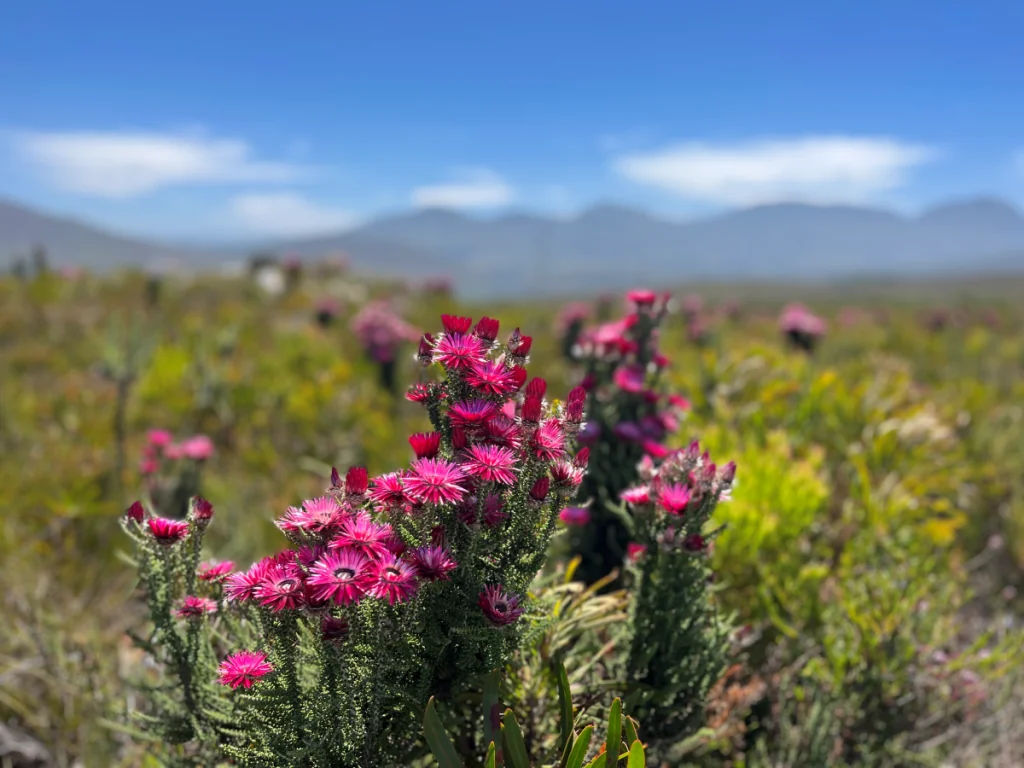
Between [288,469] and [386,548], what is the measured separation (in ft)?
15.2

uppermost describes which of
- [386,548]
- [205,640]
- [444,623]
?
[386,548]

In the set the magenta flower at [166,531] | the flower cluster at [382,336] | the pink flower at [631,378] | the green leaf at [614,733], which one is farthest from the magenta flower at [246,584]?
the flower cluster at [382,336]

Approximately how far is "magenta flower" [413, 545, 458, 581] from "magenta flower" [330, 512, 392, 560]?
2.8 inches

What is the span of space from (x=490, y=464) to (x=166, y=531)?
771 mm

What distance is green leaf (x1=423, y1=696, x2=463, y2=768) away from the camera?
4.54ft

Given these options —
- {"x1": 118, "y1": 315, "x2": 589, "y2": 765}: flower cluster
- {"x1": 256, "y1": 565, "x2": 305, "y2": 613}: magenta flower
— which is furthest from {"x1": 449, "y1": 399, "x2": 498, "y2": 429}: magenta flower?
{"x1": 256, "y1": 565, "x2": 305, "y2": 613}: magenta flower

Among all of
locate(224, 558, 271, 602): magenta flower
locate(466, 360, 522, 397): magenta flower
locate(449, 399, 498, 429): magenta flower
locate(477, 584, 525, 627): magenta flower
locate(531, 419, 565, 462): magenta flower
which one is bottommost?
locate(477, 584, 525, 627): magenta flower

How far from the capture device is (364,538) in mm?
1285

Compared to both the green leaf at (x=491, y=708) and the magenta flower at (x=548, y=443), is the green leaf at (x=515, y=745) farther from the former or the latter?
the magenta flower at (x=548, y=443)

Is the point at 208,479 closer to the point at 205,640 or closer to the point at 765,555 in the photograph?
the point at 205,640

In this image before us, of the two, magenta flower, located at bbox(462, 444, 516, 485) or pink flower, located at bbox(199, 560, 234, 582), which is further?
pink flower, located at bbox(199, 560, 234, 582)

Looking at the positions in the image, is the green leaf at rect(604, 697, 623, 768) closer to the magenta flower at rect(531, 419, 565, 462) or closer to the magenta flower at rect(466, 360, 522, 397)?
the magenta flower at rect(531, 419, 565, 462)

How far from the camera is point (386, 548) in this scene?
4.25 feet

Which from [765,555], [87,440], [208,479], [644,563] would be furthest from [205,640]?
[87,440]
